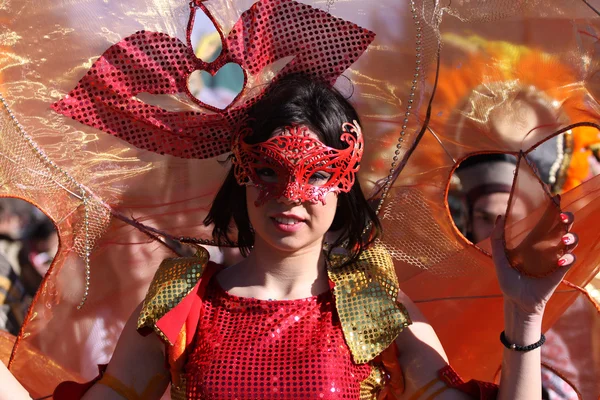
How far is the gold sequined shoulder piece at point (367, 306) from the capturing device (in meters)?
2.21

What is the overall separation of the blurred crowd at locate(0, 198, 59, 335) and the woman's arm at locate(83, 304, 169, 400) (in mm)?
527

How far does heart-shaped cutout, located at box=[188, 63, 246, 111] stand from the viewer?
2.50m

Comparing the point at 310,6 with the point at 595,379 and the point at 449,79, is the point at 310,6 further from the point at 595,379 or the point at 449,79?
the point at 595,379

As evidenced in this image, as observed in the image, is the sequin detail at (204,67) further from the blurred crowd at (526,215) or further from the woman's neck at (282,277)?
the blurred crowd at (526,215)

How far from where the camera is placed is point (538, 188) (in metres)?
2.24

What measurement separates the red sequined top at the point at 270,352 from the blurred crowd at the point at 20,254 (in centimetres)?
70

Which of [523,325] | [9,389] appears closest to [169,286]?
[9,389]

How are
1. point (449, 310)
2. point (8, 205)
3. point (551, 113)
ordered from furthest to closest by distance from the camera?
1. point (8, 205)
2. point (449, 310)
3. point (551, 113)

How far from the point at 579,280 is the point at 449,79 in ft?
2.25

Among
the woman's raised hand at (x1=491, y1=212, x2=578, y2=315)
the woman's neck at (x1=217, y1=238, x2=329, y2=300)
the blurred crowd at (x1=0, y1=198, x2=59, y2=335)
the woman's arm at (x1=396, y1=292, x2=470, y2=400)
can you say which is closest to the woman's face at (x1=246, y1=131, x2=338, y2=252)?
the woman's neck at (x1=217, y1=238, x2=329, y2=300)

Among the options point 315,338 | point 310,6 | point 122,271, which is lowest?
point 122,271

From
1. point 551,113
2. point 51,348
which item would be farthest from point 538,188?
point 51,348

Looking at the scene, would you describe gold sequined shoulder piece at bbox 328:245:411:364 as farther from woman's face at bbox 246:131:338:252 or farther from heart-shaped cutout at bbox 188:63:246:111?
heart-shaped cutout at bbox 188:63:246:111

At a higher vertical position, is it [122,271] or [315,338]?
[315,338]
